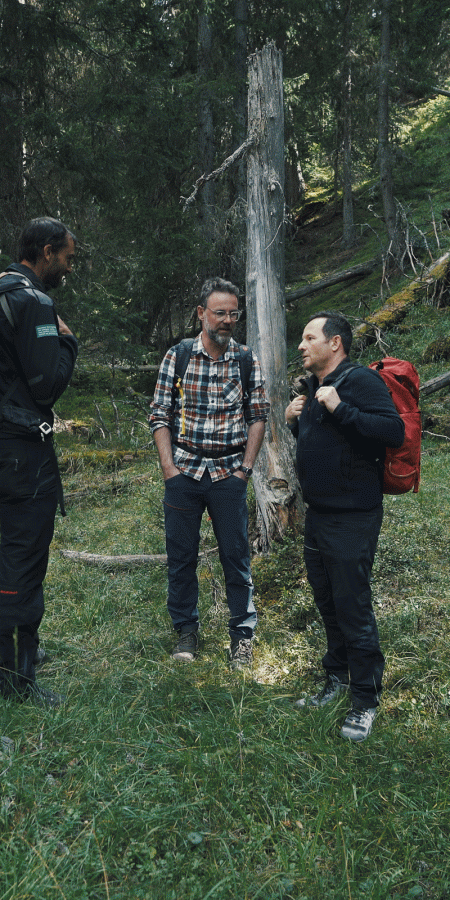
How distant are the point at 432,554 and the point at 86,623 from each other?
2.91 meters

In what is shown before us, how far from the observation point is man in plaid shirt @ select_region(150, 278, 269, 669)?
4094 mm

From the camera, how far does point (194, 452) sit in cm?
Answer: 412

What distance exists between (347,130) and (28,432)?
21825 mm

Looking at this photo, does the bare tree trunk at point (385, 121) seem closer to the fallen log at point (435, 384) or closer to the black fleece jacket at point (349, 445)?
the fallen log at point (435, 384)

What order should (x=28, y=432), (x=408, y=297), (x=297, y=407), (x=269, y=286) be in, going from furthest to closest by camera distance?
(x=408, y=297) → (x=269, y=286) → (x=297, y=407) → (x=28, y=432)

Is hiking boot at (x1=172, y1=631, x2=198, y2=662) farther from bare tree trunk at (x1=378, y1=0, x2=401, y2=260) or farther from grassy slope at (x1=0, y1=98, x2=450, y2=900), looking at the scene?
bare tree trunk at (x1=378, y1=0, x2=401, y2=260)

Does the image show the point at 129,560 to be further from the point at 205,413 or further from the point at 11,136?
the point at 11,136

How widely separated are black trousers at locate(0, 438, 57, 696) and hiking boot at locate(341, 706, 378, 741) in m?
1.64

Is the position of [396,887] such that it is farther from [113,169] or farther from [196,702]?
[113,169]

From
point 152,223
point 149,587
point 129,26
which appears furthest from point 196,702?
point 152,223

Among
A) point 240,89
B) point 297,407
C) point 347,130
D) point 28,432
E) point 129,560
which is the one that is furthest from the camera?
point 347,130

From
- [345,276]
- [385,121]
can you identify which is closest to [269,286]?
[345,276]

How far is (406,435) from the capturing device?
3.19 meters

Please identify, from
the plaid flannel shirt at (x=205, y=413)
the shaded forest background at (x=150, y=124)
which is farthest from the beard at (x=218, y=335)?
the shaded forest background at (x=150, y=124)
